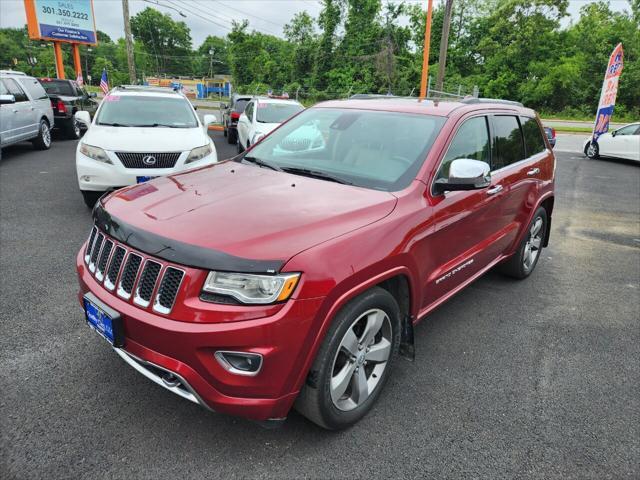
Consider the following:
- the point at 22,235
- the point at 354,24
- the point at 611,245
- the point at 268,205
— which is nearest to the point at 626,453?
the point at 268,205

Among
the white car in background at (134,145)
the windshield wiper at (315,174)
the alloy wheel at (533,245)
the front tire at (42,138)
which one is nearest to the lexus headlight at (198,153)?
the white car in background at (134,145)

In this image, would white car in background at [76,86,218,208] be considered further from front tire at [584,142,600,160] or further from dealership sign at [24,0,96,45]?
dealership sign at [24,0,96,45]

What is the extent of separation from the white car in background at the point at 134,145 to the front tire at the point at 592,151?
1436 cm

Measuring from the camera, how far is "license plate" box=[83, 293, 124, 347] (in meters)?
2.26

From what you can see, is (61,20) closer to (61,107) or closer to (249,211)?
(61,107)

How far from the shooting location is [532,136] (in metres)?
4.69

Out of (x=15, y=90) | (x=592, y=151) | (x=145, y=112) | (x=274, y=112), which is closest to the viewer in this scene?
(x=145, y=112)

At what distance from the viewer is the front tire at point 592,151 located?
16.3m

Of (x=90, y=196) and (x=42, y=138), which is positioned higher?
(x=42, y=138)

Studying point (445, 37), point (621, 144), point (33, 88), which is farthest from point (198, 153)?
point (445, 37)

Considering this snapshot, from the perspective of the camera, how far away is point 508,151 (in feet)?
13.6

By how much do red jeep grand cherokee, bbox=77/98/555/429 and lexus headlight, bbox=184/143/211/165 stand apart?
298 centimetres

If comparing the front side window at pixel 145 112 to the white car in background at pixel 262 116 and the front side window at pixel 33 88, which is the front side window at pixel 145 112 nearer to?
the white car in background at pixel 262 116

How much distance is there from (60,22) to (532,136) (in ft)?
106
